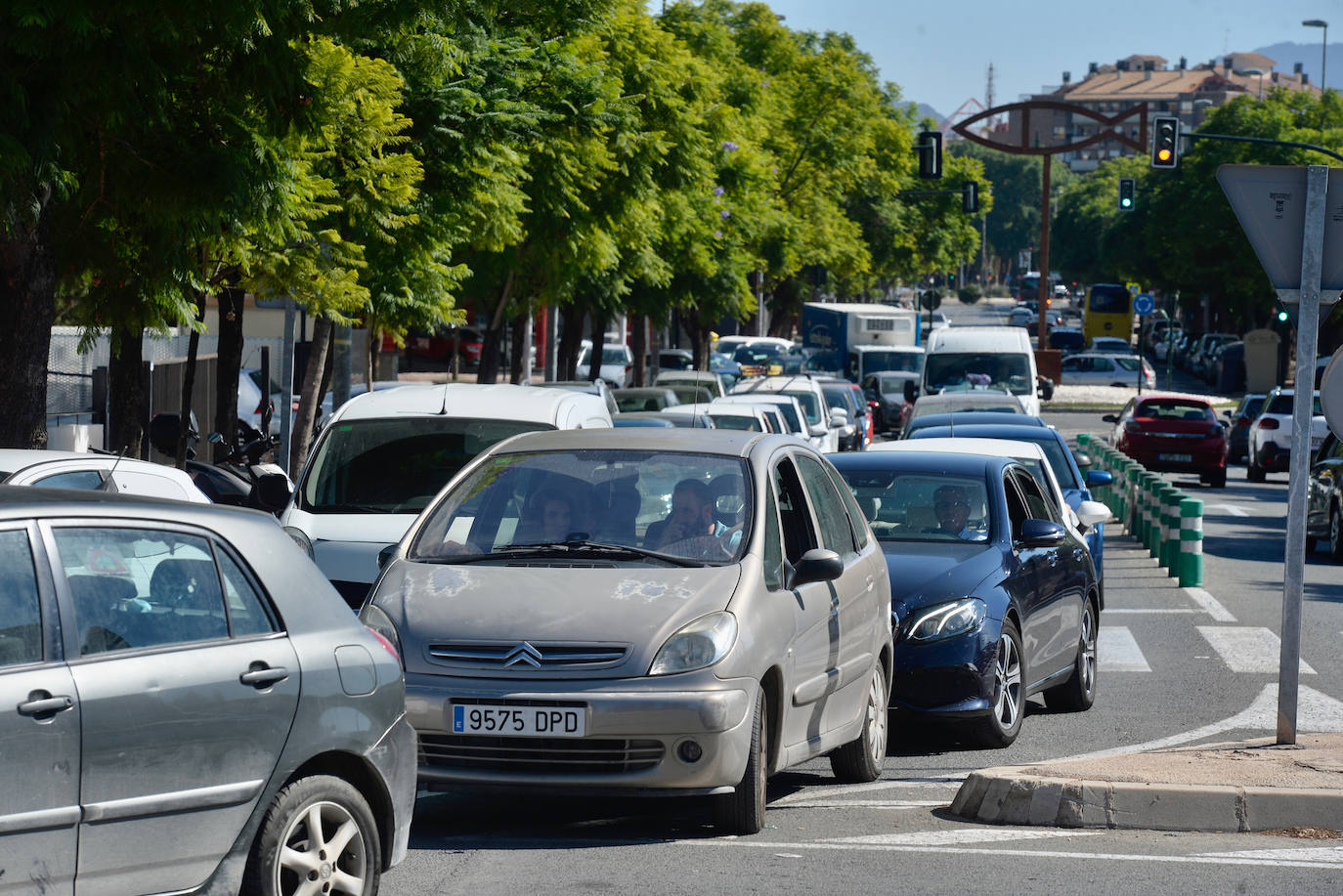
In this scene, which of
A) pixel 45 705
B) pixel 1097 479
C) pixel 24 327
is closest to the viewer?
pixel 45 705

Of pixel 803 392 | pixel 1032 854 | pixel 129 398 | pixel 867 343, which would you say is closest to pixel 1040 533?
pixel 1032 854

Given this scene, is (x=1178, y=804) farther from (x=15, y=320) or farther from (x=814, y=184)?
(x=814, y=184)

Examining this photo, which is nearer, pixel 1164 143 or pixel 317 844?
pixel 317 844

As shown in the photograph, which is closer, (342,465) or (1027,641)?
(1027,641)

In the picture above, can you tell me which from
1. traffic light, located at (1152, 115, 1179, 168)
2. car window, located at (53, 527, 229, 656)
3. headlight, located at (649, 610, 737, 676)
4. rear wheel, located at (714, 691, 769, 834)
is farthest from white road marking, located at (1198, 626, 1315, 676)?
traffic light, located at (1152, 115, 1179, 168)

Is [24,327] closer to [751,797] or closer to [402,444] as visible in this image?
[402,444]

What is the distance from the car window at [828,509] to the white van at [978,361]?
26.0 metres

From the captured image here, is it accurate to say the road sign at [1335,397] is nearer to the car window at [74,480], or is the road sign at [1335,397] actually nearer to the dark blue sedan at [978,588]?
the dark blue sedan at [978,588]

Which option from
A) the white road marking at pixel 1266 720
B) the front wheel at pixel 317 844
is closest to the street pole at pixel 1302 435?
the white road marking at pixel 1266 720

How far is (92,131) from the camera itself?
1154cm

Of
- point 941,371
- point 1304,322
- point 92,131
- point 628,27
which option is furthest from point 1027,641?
point 941,371

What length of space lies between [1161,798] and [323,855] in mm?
3702

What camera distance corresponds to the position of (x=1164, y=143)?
40656mm

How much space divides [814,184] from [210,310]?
2407cm
